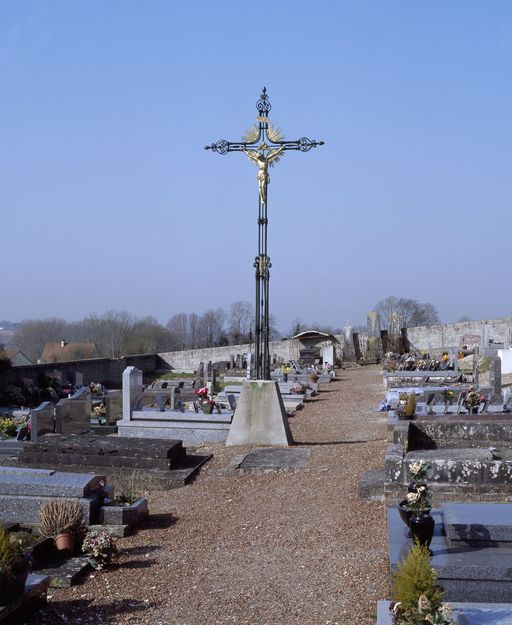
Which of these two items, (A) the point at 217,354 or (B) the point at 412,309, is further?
(B) the point at 412,309

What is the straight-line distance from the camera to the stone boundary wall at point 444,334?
46.3 m

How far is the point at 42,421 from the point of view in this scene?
14.3 m

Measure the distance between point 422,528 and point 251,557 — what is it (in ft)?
6.78

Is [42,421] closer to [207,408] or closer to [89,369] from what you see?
[207,408]

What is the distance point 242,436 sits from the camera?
1372 centimetres

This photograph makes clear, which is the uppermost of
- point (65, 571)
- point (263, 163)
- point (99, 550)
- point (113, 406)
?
point (263, 163)

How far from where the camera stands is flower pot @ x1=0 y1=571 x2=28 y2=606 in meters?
5.60

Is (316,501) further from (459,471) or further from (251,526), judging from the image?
(459,471)

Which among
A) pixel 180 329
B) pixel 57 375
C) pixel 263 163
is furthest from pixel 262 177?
pixel 180 329

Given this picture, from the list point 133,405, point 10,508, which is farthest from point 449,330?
point 10,508

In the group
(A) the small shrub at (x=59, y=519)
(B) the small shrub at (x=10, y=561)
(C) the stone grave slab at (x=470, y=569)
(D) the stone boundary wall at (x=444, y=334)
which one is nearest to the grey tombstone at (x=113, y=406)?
(A) the small shrub at (x=59, y=519)

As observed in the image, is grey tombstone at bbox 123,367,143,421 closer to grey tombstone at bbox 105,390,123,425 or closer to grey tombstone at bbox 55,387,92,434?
grey tombstone at bbox 55,387,92,434

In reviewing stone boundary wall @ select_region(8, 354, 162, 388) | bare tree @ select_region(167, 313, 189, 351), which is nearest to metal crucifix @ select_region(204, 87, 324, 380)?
stone boundary wall @ select_region(8, 354, 162, 388)

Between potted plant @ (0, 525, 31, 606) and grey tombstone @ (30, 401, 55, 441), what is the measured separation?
8.18 m
